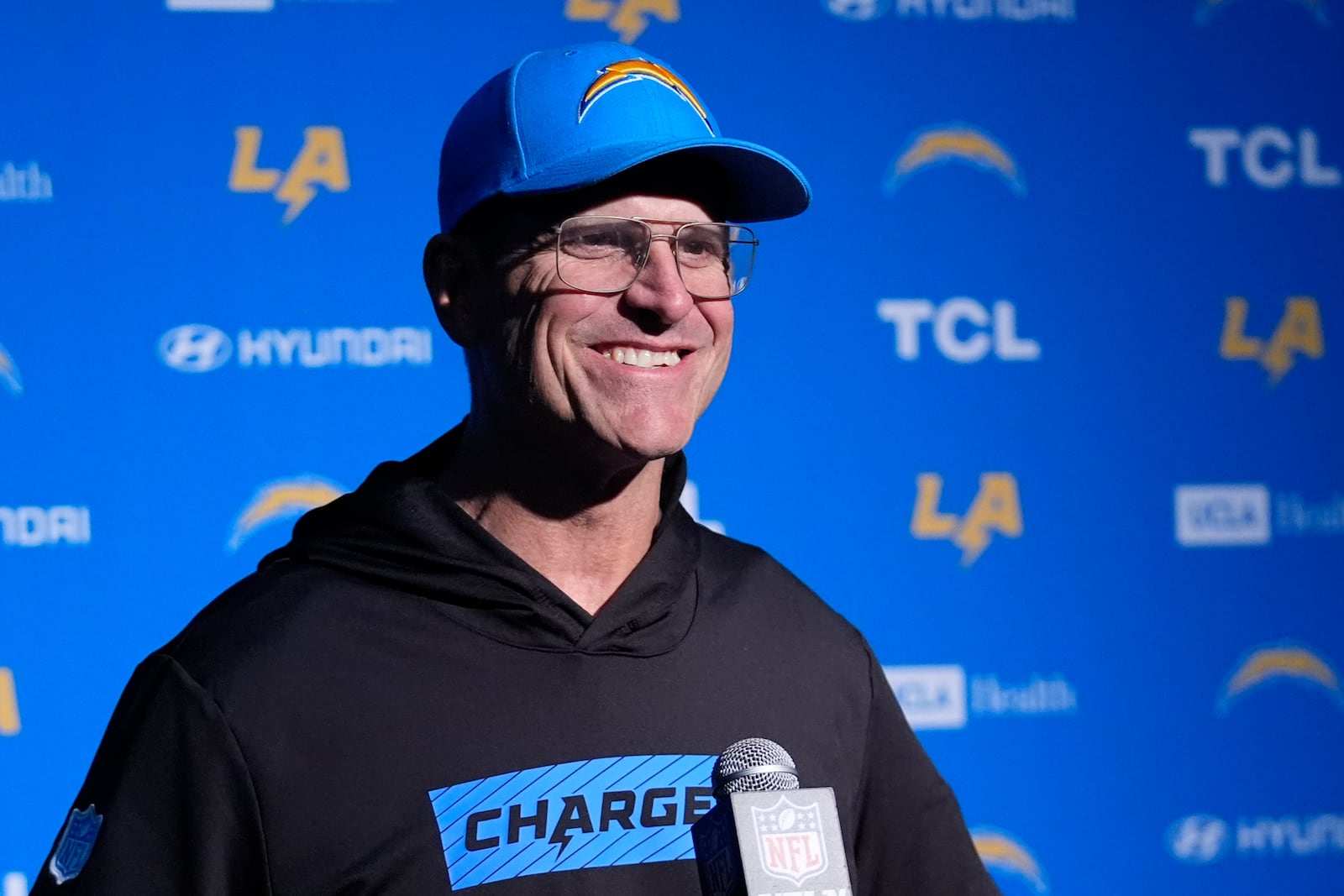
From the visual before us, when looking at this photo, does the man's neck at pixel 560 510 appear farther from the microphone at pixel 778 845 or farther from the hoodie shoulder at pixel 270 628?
the microphone at pixel 778 845

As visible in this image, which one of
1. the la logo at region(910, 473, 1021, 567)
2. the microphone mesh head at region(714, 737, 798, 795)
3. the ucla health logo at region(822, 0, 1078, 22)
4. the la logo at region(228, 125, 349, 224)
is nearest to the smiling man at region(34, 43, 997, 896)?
the microphone mesh head at region(714, 737, 798, 795)

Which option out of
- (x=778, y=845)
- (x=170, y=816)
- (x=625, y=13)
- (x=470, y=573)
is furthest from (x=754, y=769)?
(x=625, y=13)

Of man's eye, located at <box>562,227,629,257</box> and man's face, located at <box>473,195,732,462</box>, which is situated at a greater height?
man's eye, located at <box>562,227,629,257</box>

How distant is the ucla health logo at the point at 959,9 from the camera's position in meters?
3.15

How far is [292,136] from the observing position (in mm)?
2932

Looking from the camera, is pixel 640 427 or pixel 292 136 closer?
pixel 640 427

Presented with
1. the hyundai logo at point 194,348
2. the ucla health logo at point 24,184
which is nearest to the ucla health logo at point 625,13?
the hyundai logo at point 194,348

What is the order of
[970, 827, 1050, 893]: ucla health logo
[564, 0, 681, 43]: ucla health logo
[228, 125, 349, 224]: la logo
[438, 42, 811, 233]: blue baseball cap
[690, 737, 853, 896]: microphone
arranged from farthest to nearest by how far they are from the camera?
[970, 827, 1050, 893]: ucla health logo → [564, 0, 681, 43]: ucla health logo → [228, 125, 349, 224]: la logo → [438, 42, 811, 233]: blue baseball cap → [690, 737, 853, 896]: microphone

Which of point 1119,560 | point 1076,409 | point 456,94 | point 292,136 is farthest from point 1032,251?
point 292,136

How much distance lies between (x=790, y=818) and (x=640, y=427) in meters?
0.43

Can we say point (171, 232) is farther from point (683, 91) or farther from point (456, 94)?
point (683, 91)

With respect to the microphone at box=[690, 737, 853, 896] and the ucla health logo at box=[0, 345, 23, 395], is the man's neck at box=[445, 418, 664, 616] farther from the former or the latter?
the ucla health logo at box=[0, 345, 23, 395]

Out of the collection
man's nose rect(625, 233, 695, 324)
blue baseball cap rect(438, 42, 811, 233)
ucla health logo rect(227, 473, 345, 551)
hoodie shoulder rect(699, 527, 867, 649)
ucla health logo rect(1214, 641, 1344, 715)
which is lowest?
ucla health logo rect(1214, 641, 1344, 715)

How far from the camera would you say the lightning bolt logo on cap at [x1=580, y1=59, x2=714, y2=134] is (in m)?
1.37
